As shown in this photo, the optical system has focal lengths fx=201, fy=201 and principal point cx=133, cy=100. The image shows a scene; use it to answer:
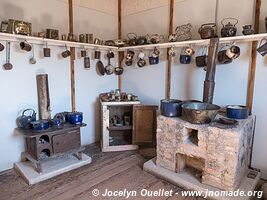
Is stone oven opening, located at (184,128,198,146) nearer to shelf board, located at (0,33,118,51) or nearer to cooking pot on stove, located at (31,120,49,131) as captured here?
cooking pot on stove, located at (31,120,49,131)

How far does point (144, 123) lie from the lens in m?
2.93

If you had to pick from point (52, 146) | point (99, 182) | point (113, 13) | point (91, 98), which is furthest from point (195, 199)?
point (113, 13)

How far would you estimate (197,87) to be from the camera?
2.61 m

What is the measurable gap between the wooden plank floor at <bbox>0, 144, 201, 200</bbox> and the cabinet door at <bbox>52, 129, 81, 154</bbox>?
0.91 ft

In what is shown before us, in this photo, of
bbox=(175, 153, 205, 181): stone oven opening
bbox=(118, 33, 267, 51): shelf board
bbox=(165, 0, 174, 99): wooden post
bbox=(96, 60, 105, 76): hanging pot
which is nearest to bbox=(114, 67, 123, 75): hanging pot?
bbox=(96, 60, 105, 76): hanging pot

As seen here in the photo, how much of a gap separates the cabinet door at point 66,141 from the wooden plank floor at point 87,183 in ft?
0.91

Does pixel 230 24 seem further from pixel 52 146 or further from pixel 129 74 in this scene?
pixel 52 146

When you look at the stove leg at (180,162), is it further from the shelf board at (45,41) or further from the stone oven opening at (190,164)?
the shelf board at (45,41)

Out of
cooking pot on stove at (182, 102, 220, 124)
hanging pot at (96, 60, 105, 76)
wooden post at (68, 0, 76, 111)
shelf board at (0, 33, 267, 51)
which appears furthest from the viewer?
hanging pot at (96, 60, 105, 76)

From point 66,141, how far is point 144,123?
111 cm

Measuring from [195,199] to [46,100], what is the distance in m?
2.06

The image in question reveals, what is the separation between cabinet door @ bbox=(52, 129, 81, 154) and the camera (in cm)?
232

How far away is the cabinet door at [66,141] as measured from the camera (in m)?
2.32

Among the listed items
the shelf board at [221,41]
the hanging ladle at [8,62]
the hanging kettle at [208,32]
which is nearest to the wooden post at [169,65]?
the shelf board at [221,41]
